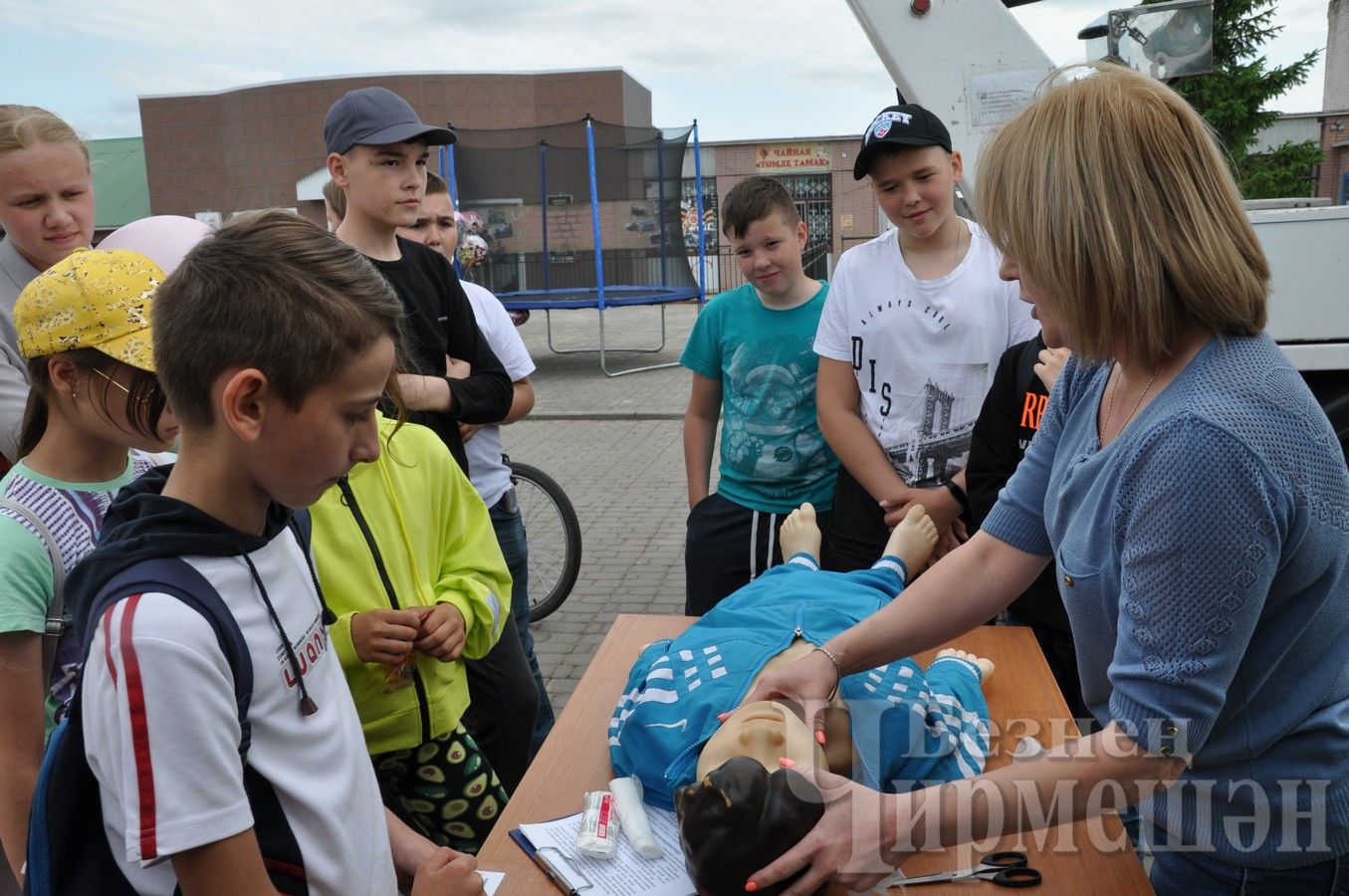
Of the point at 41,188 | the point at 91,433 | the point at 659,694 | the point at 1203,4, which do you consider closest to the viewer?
the point at 91,433

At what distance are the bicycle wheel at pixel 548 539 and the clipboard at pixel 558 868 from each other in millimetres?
3820

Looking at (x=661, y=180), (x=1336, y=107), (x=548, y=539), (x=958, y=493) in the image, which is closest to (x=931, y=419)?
(x=958, y=493)

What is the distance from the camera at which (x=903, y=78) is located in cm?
463

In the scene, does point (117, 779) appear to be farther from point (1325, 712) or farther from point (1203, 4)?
point (1203, 4)

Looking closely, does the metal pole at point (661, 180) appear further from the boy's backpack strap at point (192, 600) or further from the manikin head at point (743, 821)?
the boy's backpack strap at point (192, 600)

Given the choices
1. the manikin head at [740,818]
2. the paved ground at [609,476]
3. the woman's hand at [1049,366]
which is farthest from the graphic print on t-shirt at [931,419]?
the paved ground at [609,476]

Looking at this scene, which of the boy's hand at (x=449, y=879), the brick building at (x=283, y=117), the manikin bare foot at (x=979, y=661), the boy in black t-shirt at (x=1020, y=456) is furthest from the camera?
the brick building at (x=283, y=117)

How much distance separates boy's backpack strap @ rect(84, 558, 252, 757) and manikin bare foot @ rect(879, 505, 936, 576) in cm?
200

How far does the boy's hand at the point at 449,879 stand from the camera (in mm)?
Answer: 1444

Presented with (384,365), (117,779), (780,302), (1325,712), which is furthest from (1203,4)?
(117,779)

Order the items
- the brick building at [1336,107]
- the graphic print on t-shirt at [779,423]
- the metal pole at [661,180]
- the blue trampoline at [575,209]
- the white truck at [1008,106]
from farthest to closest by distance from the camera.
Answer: the brick building at [1336,107] → the metal pole at [661,180] → the blue trampoline at [575,209] → the white truck at [1008,106] → the graphic print on t-shirt at [779,423]

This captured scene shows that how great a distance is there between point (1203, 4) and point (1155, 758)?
416 centimetres

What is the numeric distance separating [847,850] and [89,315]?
1385 millimetres

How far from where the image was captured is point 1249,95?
61.5 ft
